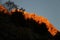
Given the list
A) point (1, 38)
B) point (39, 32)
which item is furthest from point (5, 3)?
point (1, 38)

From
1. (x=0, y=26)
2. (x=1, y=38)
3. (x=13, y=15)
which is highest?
(x=13, y=15)

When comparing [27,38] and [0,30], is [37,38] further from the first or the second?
[0,30]

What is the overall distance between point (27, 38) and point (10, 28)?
6.55 feet

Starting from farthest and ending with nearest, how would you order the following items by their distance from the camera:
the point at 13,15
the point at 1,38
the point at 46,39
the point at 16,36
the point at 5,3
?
the point at 5,3 → the point at 13,15 → the point at 46,39 → the point at 16,36 → the point at 1,38

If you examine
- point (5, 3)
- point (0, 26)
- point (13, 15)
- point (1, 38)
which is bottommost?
point (1, 38)

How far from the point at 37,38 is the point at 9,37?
12.5 ft

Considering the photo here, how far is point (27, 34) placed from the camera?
1897 centimetres

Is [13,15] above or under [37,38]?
above

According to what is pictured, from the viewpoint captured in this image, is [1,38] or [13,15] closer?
[1,38]

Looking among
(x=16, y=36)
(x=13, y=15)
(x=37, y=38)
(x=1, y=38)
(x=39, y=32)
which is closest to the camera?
(x=1, y=38)

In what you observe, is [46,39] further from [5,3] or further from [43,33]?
[5,3]

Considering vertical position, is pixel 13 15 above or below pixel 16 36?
above

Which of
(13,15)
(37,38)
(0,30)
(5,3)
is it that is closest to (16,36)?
(0,30)

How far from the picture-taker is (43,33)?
2311cm
